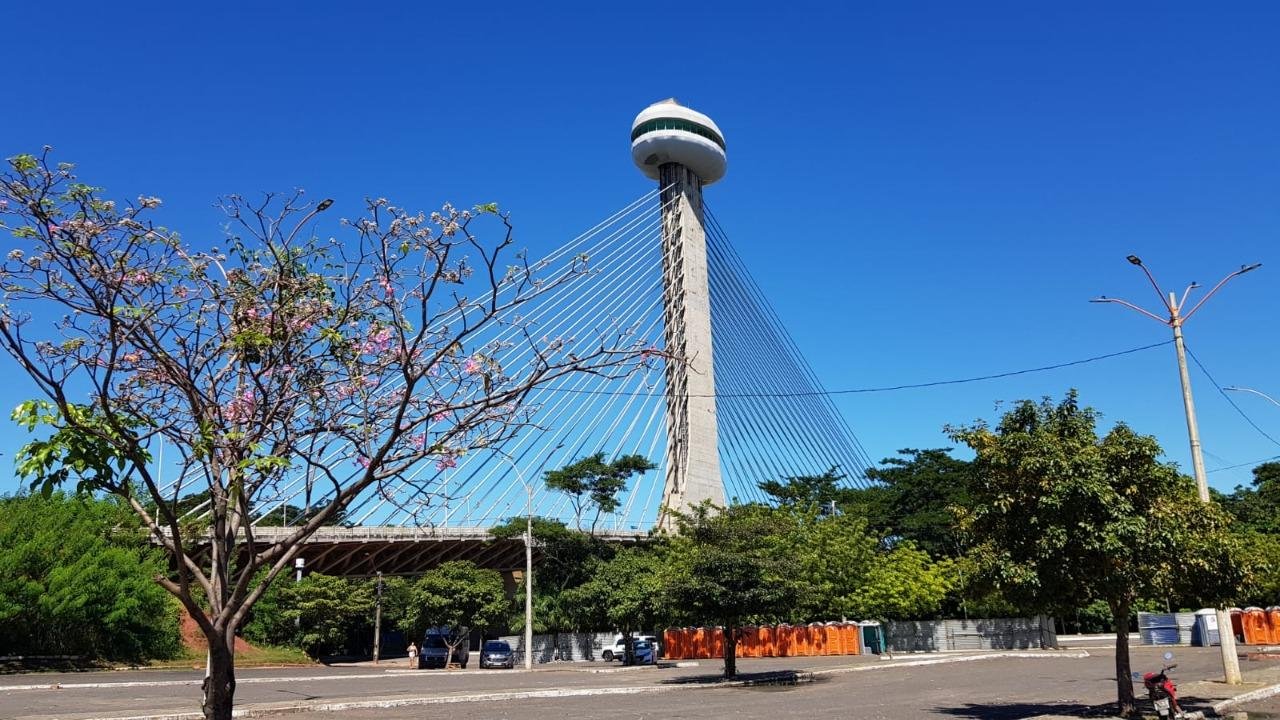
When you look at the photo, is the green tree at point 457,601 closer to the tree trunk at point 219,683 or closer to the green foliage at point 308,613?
the green foliage at point 308,613

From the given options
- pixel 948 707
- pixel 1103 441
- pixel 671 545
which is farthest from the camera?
pixel 671 545

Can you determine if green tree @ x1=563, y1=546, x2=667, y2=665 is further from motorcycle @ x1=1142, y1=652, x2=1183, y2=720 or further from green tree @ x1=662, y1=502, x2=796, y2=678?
motorcycle @ x1=1142, y1=652, x2=1183, y2=720

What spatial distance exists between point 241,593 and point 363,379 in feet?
6.19

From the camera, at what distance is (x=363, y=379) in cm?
741

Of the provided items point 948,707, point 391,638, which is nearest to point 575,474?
point 391,638

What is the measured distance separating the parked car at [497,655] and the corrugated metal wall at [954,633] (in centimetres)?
1861

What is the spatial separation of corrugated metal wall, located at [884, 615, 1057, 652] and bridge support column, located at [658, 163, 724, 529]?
1490 cm

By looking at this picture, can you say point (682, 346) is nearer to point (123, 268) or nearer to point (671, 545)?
point (671, 545)

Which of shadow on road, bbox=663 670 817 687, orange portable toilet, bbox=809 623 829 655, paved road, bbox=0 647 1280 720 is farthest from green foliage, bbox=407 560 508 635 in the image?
shadow on road, bbox=663 670 817 687

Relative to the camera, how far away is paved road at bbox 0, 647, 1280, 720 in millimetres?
17625

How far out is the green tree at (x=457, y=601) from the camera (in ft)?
148

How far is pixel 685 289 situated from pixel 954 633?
25265mm

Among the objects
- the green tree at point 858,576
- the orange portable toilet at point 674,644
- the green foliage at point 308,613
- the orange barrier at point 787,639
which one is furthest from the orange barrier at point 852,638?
the green foliage at point 308,613

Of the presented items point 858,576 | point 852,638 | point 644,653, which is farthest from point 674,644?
point 858,576
